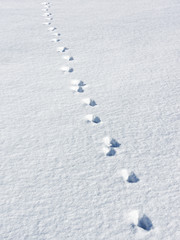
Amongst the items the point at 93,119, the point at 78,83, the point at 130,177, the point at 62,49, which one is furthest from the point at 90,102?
the point at 62,49

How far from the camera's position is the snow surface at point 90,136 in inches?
48.0

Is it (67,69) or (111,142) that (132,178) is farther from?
(67,69)

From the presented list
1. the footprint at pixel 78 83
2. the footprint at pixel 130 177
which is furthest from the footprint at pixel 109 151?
the footprint at pixel 78 83

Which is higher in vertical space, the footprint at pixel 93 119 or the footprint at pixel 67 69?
the footprint at pixel 67 69

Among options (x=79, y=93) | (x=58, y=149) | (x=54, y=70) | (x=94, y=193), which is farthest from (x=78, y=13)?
(x=94, y=193)

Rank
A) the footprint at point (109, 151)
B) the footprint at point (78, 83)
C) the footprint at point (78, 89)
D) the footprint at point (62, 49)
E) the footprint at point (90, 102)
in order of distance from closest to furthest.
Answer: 1. the footprint at point (109, 151)
2. the footprint at point (90, 102)
3. the footprint at point (78, 89)
4. the footprint at point (78, 83)
5. the footprint at point (62, 49)

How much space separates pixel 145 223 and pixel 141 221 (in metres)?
0.02

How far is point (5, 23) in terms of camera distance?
13.5 ft

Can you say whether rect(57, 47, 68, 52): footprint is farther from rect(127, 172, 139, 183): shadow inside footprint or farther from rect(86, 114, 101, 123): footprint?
rect(127, 172, 139, 183): shadow inside footprint

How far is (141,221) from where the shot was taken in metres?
1.20

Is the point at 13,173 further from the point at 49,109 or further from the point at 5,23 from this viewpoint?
the point at 5,23

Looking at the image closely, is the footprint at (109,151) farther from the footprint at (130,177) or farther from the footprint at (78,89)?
the footprint at (78,89)

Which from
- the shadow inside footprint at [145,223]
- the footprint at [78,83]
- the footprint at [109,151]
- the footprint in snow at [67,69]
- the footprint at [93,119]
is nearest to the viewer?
the shadow inside footprint at [145,223]

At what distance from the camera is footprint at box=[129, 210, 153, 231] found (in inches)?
46.9
